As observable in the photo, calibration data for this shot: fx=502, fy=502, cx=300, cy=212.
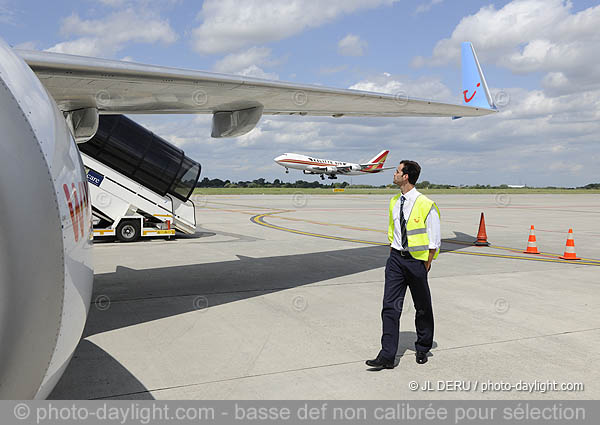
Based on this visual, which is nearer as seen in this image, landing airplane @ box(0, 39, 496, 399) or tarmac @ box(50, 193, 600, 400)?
landing airplane @ box(0, 39, 496, 399)

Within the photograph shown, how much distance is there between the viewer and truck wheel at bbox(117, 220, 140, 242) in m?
15.0

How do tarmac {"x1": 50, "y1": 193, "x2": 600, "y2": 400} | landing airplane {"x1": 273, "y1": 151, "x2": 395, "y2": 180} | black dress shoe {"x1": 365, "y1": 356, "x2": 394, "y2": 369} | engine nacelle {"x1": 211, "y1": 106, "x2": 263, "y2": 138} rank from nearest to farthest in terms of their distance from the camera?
tarmac {"x1": 50, "y1": 193, "x2": 600, "y2": 400}, black dress shoe {"x1": 365, "y1": 356, "x2": 394, "y2": 369}, engine nacelle {"x1": 211, "y1": 106, "x2": 263, "y2": 138}, landing airplane {"x1": 273, "y1": 151, "x2": 395, "y2": 180}

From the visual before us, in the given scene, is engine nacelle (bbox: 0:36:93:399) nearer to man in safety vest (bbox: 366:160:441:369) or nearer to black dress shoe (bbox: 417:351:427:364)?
man in safety vest (bbox: 366:160:441:369)

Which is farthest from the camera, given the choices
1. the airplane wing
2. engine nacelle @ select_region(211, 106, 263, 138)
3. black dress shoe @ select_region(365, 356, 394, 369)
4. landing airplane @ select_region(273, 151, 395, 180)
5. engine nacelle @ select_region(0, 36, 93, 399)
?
landing airplane @ select_region(273, 151, 395, 180)

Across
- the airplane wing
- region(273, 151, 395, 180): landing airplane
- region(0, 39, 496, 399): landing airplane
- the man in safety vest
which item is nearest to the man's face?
the man in safety vest

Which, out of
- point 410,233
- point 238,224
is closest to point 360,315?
point 410,233

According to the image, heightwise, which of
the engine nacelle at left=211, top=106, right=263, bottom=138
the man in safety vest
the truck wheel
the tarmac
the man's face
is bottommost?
the tarmac

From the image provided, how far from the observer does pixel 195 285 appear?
8.98 meters

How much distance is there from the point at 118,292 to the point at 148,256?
13.4 feet

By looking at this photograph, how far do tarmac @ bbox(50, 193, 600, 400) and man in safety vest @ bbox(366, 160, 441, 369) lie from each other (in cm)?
36

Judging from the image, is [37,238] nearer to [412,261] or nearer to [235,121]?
[412,261]

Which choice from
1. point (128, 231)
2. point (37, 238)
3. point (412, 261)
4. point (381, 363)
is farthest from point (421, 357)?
point (128, 231)

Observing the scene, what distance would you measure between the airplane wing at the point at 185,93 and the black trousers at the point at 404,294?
11.0 ft

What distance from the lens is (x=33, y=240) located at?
2.87m
